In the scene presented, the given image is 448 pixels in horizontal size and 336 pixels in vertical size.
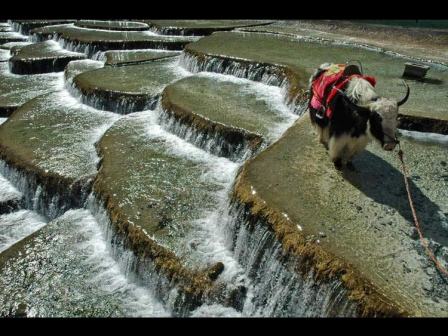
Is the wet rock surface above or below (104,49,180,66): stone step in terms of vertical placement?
above

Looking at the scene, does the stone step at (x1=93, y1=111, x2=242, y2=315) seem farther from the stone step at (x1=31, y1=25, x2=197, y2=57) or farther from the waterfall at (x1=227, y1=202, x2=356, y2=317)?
the stone step at (x1=31, y1=25, x2=197, y2=57)

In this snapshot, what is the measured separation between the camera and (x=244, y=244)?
6156mm

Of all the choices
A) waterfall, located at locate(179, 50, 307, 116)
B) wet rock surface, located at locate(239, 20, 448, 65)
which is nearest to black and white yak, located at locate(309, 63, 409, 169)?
waterfall, located at locate(179, 50, 307, 116)

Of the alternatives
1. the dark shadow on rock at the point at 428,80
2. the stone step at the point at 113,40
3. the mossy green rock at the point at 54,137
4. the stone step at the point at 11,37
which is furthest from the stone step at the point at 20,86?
the dark shadow on rock at the point at 428,80

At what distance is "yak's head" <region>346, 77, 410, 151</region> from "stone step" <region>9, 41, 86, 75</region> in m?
14.7

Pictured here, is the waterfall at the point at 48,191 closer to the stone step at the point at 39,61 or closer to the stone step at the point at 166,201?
the stone step at the point at 166,201

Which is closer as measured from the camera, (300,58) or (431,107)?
(431,107)

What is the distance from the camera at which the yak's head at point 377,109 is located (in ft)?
16.4

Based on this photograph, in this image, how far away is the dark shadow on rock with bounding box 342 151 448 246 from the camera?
5051 millimetres

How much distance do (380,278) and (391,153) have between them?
313cm

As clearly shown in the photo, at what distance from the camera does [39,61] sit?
16734mm

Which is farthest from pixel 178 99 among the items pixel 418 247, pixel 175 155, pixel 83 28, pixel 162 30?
pixel 83 28

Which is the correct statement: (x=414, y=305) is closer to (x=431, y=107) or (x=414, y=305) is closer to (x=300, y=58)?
(x=431, y=107)

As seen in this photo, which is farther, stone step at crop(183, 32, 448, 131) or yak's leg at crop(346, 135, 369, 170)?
stone step at crop(183, 32, 448, 131)
